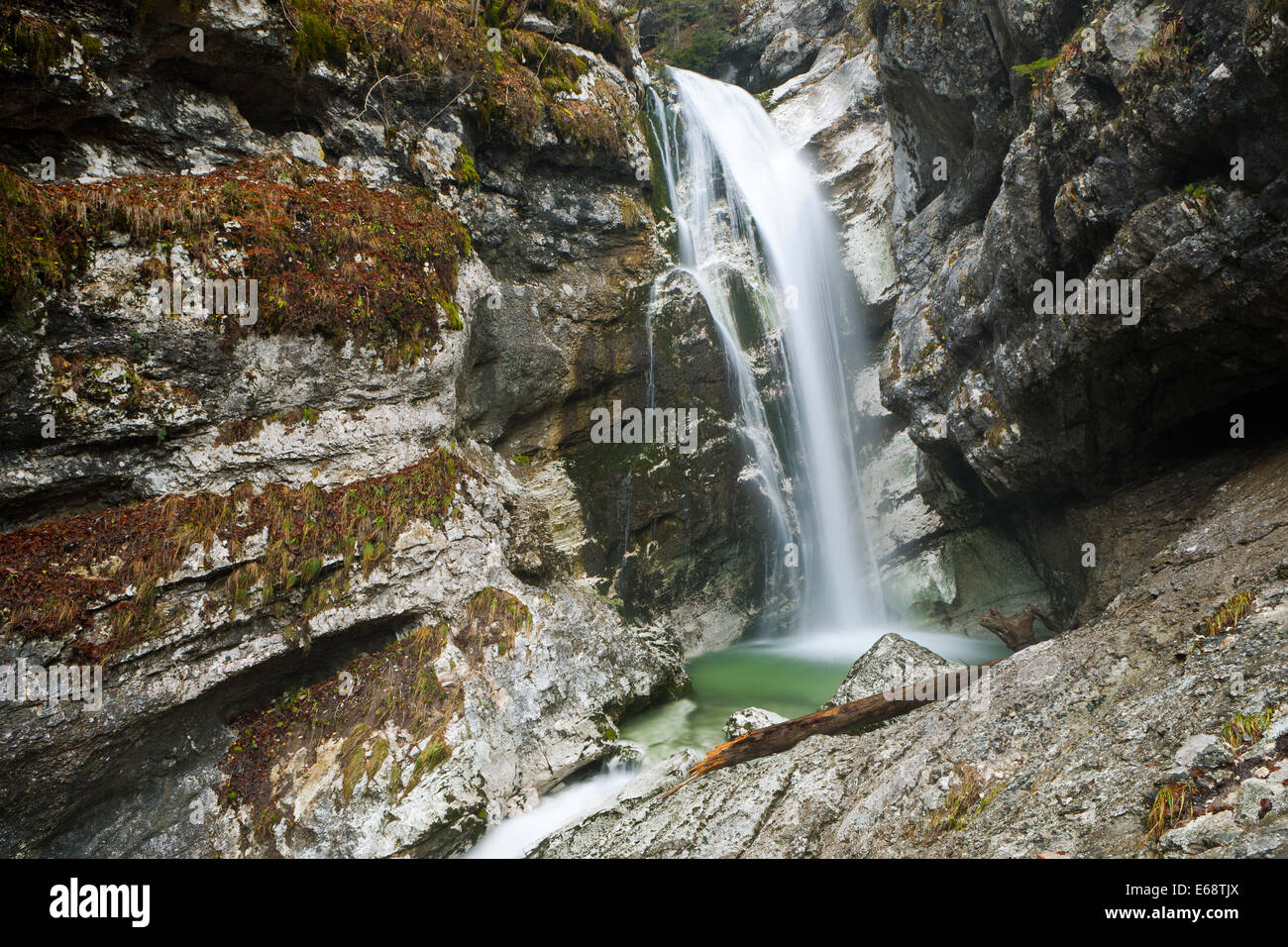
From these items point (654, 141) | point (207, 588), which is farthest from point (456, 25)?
point (207, 588)

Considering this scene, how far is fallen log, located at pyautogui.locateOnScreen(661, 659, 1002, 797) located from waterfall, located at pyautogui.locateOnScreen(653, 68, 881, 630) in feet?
24.8

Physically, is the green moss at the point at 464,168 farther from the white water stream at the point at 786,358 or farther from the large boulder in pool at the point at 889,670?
the large boulder in pool at the point at 889,670

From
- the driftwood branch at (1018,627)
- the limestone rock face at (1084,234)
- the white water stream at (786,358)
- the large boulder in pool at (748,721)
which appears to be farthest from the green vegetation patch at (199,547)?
the driftwood branch at (1018,627)

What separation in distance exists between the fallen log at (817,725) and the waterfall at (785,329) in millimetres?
7545

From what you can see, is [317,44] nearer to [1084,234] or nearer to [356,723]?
[356,723]

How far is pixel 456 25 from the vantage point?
12391mm

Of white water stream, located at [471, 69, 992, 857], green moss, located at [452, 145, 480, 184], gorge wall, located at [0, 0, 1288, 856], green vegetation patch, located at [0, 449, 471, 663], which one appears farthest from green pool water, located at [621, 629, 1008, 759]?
green moss, located at [452, 145, 480, 184]

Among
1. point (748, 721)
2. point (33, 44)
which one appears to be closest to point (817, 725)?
point (748, 721)

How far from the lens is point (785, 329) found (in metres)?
15.8

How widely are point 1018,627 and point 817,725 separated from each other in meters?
5.83

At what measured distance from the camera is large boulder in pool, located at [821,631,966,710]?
8414 millimetres

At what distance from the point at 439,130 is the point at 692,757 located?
36.8 feet

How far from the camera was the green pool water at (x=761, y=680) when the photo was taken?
927cm

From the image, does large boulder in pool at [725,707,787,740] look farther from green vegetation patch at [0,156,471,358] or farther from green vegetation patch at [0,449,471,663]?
green vegetation patch at [0,156,471,358]
